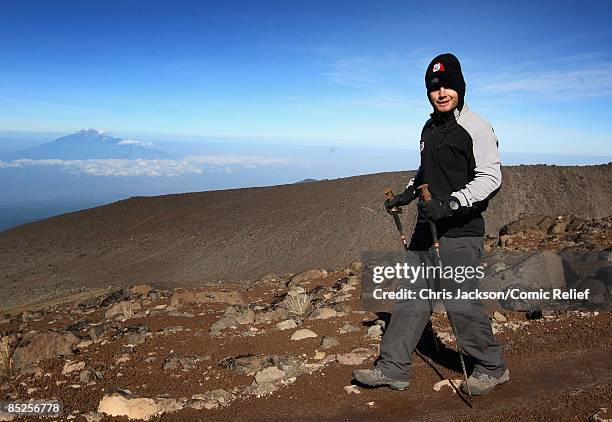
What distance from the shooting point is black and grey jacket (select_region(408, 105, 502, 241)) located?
3512mm

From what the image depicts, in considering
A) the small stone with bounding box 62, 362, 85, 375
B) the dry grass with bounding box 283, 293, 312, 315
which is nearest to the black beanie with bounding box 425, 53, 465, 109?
the dry grass with bounding box 283, 293, 312, 315

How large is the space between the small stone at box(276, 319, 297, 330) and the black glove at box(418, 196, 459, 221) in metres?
3.38

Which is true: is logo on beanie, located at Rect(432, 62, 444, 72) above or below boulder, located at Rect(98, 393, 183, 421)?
above

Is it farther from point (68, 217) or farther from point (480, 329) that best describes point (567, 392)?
point (68, 217)

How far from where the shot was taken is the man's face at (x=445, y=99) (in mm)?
3697

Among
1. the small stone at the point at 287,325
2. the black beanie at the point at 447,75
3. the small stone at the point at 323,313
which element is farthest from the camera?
the small stone at the point at 323,313

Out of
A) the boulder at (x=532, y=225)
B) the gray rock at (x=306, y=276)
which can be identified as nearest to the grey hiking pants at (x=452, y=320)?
the gray rock at (x=306, y=276)

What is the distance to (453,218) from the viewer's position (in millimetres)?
3840

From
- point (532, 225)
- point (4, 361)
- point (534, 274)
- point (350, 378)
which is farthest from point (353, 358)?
point (532, 225)

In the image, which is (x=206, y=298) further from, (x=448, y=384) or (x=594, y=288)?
(x=594, y=288)

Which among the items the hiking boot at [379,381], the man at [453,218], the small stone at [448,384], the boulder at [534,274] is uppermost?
the man at [453,218]

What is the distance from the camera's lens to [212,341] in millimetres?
5988

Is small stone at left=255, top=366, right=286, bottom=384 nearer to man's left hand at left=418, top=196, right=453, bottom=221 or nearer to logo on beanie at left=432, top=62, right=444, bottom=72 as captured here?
man's left hand at left=418, top=196, right=453, bottom=221

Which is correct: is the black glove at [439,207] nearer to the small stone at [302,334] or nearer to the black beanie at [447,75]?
the black beanie at [447,75]
